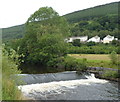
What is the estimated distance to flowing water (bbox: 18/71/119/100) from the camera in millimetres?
17812

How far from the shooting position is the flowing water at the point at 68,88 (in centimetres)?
1781

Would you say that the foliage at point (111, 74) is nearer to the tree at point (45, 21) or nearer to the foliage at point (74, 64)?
the foliage at point (74, 64)

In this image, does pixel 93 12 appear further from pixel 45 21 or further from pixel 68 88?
pixel 68 88

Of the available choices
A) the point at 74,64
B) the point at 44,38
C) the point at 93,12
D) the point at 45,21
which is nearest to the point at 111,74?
the point at 74,64

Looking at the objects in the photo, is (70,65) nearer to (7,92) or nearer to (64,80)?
(64,80)

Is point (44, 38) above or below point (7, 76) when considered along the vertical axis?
above

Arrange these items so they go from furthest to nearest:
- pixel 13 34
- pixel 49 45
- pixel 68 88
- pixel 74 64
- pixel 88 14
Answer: pixel 88 14, pixel 13 34, pixel 49 45, pixel 74 64, pixel 68 88

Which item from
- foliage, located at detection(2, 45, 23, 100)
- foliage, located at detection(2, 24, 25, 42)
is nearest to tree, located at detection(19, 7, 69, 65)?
foliage, located at detection(2, 45, 23, 100)

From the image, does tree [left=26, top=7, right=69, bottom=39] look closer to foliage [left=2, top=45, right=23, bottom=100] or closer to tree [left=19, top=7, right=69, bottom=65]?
tree [left=19, top=7, right=69, bottom=65]

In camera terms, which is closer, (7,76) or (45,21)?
(7,76)

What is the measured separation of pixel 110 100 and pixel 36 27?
30616mm

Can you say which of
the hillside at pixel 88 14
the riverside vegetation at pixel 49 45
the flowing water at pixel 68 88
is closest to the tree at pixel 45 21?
the riverside vegetation at pixel 49 45

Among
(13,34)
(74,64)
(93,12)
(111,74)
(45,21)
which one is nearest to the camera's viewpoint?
(111,74)

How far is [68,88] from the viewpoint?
826 inches
